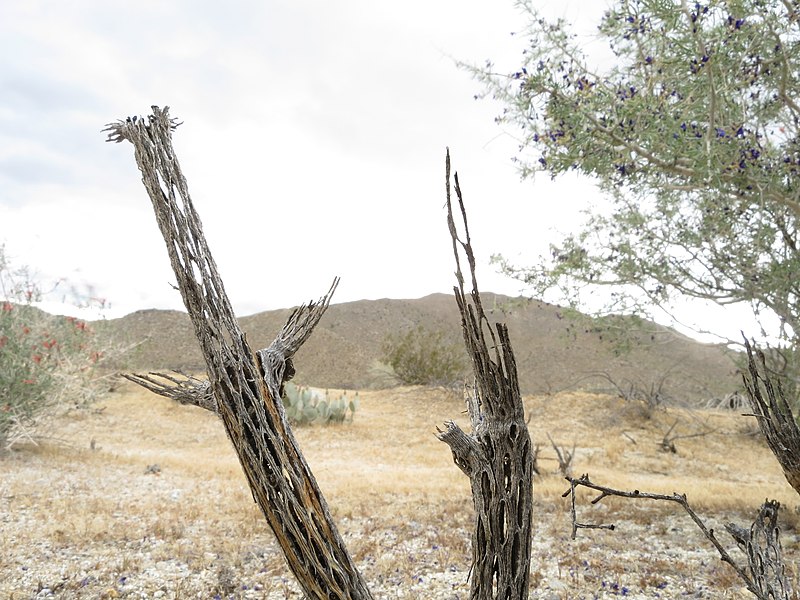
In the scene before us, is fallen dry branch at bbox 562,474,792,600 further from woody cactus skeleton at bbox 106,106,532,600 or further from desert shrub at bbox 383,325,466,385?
desert shrub at bbox 383,325,466,385

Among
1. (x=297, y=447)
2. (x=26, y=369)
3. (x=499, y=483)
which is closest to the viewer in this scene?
(x=499, y=483)

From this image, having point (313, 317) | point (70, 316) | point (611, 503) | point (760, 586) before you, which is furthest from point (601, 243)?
point (70, 316)

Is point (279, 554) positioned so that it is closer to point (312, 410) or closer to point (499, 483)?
→ point (499, 483)

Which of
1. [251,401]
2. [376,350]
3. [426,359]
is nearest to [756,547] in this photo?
[251,401]

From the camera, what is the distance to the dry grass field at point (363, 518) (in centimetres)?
488

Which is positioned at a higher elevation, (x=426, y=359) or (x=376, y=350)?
(x=376, y=350)

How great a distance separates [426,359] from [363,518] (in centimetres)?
1541

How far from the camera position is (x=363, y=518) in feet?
23.2

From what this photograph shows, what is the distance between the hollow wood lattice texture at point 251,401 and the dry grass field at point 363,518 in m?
2.56

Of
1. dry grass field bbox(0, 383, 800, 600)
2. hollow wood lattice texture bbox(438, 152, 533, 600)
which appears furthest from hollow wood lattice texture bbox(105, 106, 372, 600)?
dry grass field bbox(0, 383, 800, 600)

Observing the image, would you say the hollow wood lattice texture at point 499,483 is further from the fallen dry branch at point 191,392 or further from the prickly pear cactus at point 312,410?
the prickly pear cactus at point 312,410

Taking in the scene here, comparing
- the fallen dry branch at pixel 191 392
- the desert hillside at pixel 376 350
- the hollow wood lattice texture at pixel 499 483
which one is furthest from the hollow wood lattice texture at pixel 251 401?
the desert hillside at pixel 376 350

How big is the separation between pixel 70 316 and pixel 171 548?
11786 mm

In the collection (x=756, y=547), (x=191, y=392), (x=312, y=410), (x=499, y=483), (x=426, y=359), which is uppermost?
(x=426, y=359)
